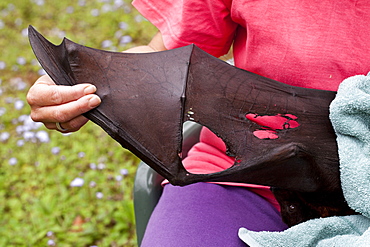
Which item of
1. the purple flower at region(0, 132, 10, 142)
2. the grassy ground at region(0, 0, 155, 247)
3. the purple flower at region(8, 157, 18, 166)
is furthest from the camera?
the purple flower at region(0, 132, 10, 142)

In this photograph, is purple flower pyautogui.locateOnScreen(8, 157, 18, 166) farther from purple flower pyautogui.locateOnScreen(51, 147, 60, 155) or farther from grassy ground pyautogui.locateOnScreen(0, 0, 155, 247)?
purple flower pyautogui.locateOnScreen(51, 147, 60, 155)

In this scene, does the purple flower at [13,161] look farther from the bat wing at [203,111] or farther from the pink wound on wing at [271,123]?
the pink wound on wing at [271,123]

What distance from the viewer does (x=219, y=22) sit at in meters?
1.17

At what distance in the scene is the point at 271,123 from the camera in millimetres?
1039

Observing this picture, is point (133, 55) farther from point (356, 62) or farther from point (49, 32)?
point (49, 32)

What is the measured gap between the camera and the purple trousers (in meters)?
1.02

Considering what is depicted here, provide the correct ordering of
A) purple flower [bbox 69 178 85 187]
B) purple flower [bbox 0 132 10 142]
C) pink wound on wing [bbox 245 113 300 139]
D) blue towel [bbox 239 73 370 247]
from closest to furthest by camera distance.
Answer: blue towel [bbox 239 73 370 247]
pink wound on wing [bbox 245 113 300 139]
purple flower [bbox 69 178 85 187]
purple flower [bbox 0 132 10 142]

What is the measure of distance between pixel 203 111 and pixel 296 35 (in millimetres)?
319

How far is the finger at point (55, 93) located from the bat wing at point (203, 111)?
0.09ft

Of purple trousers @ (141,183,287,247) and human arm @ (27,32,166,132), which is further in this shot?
purple trousers @ (141,183,287,247)

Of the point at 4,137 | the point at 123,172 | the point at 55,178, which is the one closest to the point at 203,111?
the point at 123,172

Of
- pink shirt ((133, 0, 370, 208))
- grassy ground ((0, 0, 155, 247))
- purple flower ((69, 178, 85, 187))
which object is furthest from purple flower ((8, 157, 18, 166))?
pink shirt ((133, 0, 370, 208))

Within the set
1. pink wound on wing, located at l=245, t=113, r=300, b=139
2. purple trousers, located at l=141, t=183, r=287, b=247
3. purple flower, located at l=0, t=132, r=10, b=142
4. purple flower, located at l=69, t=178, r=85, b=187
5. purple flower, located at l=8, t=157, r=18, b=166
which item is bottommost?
purple flower, located at l=0, t=132, r=10, b=142

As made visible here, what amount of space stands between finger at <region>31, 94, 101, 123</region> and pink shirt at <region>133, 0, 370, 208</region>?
0.39 m
